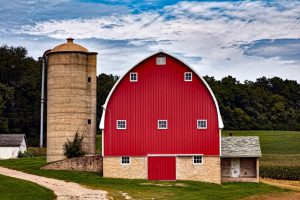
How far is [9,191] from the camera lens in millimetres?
30656

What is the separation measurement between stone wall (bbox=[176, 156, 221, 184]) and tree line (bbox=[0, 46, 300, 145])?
123 feet

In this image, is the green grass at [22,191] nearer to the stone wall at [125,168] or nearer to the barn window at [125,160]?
the stone wall at [125,168]

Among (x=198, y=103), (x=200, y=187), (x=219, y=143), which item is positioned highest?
(x=198, y=103)

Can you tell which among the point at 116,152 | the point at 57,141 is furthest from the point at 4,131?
the point at 116,152

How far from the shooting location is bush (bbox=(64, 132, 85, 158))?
45812mm

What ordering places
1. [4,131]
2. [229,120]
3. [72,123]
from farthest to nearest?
1. [229,120]
2. [4,131]
3. [72,123]

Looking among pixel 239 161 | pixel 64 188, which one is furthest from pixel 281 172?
pixel 64 188

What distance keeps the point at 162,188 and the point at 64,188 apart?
5847 millimetres

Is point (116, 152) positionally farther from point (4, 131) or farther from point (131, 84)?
point (4, 131)

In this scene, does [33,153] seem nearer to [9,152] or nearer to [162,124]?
[9,152]

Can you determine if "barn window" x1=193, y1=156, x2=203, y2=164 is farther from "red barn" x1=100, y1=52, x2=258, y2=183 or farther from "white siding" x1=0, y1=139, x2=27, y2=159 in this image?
"white siding" x1=0, y1=139, x2=27, y2=159

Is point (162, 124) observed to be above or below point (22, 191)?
above

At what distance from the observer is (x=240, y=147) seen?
43.8 m

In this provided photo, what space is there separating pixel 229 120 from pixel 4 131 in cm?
3958
